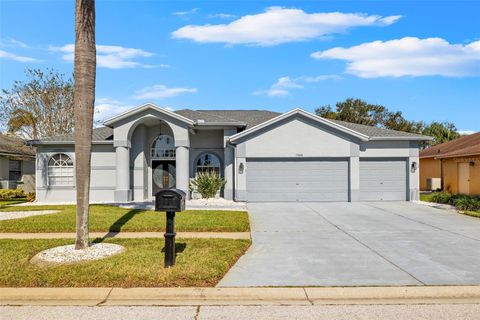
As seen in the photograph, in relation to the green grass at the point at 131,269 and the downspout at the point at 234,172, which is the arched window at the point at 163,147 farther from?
the green grass at the point at 131,269

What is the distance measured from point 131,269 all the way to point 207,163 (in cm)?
1414

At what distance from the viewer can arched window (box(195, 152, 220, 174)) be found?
20766 millimetres

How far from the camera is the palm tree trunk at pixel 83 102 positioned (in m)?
7.99

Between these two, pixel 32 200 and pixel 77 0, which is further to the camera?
pixel 32 200

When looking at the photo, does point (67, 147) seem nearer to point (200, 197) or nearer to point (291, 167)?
point (200, 197)

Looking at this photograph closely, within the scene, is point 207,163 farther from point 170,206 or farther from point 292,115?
point 170,206

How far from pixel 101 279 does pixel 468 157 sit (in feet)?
68.4

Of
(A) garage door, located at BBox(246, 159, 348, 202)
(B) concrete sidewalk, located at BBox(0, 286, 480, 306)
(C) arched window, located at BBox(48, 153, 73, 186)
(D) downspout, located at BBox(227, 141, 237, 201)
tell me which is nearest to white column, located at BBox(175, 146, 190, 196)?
(D) downspout, located at BBox(227, 141, 237, 201)

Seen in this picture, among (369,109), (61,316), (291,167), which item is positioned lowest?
(61,316)

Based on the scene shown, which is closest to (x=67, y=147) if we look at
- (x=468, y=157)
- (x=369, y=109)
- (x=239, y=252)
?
(x=239, y=252)

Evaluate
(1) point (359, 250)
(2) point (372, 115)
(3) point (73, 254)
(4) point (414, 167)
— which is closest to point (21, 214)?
(3) point (73, 254)

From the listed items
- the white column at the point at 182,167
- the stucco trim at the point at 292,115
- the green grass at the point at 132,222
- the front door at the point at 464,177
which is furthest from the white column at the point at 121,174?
the front door at the point at 464,177

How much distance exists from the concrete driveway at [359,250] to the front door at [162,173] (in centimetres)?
795

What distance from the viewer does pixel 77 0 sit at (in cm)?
798
